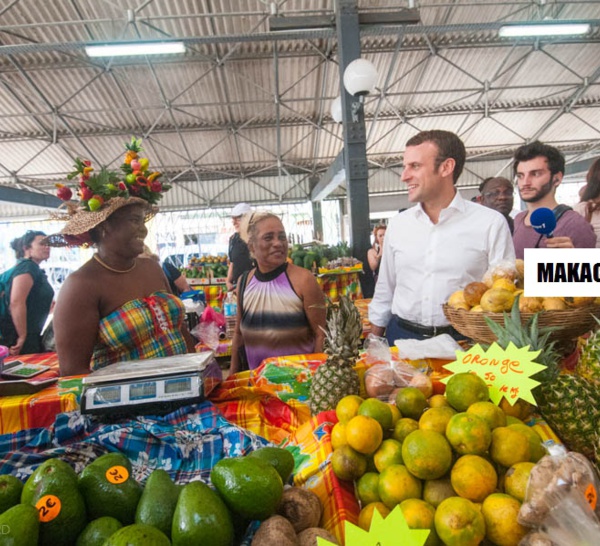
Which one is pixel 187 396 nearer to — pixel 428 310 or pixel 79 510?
pixel 79 510

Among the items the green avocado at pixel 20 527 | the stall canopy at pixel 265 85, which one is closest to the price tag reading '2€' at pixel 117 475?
the green avocado at pixel 20 527

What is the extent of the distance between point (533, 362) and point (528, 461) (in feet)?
1.12

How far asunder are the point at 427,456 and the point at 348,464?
0.67ft

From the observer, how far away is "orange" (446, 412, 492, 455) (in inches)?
37.2

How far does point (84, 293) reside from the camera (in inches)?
76.9

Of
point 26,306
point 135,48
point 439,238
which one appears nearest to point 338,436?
point 439,238

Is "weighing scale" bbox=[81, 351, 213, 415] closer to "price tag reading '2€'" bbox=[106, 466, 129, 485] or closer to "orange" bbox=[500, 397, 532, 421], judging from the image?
"price tag reading '2€'" bbox=[106, 466, 129, 485]

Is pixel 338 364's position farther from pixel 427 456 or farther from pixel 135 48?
pixel 135 48

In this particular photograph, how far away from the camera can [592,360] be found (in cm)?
132

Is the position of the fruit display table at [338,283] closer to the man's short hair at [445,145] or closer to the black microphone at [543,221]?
the man's short hair at [445,145]

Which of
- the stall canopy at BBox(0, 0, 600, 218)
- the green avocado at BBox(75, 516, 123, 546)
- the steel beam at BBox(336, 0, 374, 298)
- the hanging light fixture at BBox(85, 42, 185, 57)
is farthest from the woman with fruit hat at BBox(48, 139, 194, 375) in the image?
the hanging light fixture at BBox(85, 42, 185, 57)

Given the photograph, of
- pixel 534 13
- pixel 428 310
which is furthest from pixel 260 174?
pixel 428 310

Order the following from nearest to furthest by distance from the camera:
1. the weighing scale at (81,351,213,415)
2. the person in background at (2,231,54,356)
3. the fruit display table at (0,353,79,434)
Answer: the weighing scale at (81,351,213,415), the fruit display table at (0,353,79,434), the person in background at (2,231,54,356)

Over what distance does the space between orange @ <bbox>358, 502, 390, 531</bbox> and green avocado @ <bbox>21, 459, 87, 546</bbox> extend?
0.57 m
